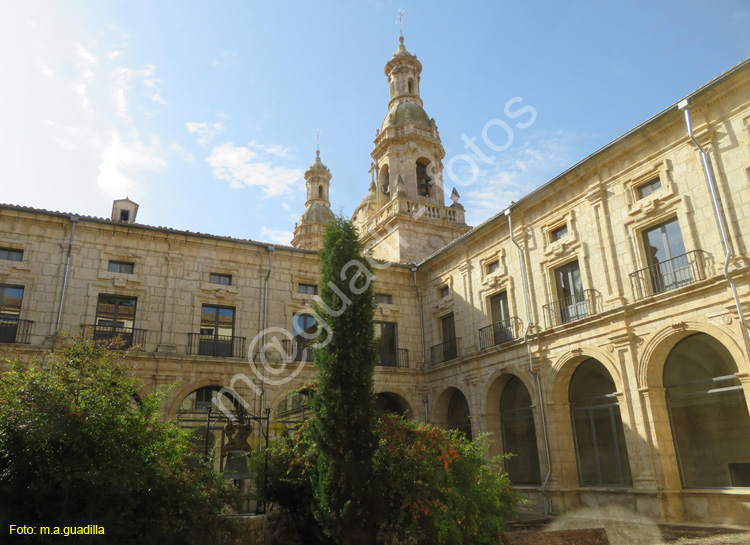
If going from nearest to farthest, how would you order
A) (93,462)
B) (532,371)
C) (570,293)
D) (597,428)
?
(93,462)
(597,428)
(570,293)
(532,371)

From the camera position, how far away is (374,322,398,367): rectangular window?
21234 millimetres

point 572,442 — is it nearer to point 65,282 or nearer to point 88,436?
point 88,436

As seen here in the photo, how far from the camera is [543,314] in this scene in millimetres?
16547

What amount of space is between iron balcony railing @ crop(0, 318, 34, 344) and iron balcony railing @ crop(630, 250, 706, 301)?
16.8 meters

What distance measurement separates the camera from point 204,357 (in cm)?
1819

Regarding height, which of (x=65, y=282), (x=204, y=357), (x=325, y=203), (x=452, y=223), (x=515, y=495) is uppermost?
(x=325, y=203)

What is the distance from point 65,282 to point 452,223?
16418mm

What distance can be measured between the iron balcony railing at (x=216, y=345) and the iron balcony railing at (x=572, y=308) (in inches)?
392

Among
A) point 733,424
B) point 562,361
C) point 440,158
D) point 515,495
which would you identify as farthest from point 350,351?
point 440,158

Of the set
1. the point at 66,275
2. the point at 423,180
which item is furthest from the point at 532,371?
the point at 66,275

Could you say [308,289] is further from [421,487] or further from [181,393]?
[421,487]

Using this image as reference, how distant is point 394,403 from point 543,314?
7887 millimetres

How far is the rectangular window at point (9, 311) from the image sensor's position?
16.4 m

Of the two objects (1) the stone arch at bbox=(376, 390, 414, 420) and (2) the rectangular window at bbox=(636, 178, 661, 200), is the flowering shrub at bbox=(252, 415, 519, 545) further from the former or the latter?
(1) the stone arch at bbox=(376, 390, 414, 420)
